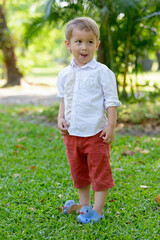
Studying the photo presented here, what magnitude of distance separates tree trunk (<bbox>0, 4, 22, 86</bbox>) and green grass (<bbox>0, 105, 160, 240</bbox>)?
7757mm

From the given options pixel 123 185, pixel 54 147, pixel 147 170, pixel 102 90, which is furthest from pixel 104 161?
pixel 54 147

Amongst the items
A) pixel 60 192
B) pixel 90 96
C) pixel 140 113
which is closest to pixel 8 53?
pixel 140 113

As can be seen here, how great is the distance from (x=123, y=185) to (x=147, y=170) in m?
0.51

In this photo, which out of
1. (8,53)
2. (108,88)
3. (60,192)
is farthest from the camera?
(8,53)

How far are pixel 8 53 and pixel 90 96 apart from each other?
34.6 ft

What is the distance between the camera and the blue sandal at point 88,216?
7.36ft

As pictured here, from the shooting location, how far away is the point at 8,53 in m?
11.9

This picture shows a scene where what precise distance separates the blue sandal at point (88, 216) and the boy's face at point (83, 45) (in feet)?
3.63

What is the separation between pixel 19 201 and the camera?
2.67 metres

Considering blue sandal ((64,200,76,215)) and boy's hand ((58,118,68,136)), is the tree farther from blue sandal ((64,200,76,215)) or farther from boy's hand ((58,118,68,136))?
blue sandal ((64,200,76,215))


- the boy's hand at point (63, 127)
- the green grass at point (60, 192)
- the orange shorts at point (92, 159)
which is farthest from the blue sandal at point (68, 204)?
the boy's hand at point (63, 127)

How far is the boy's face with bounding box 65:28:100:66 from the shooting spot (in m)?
2.08

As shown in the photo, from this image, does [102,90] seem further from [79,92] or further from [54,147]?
[54,147]

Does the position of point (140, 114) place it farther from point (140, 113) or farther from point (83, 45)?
point (83, 45)
